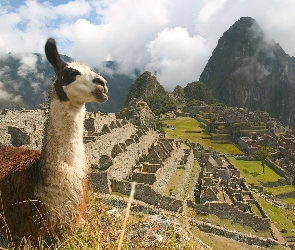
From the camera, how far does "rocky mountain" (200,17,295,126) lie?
158 metres

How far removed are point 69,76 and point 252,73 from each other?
6783 inches

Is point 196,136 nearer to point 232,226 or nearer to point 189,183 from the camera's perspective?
point 189,183

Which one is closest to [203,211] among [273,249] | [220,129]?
[273,249]

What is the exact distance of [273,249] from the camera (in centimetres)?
1360

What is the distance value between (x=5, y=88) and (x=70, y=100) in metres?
74.8

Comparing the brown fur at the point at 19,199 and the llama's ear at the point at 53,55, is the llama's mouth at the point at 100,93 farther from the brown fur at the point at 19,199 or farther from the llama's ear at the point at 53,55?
the brown fur at the point at 19,199

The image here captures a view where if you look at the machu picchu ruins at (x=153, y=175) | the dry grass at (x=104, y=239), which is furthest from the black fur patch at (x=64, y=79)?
the machu picchu ruins at (x=153, y=175)

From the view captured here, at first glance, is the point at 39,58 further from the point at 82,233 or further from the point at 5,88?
the point at 82,233

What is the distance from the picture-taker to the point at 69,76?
10.7 feet

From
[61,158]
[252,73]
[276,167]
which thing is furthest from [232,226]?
[252,73]

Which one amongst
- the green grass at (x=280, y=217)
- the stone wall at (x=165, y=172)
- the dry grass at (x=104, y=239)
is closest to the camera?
the dry grass at (x=104, y=239)

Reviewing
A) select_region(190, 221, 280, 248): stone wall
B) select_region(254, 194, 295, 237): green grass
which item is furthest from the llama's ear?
select_region(254, 194, 295, 237): green grass

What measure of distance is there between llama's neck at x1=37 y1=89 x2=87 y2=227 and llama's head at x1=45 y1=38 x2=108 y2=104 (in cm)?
14

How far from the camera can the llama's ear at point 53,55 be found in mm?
3235
